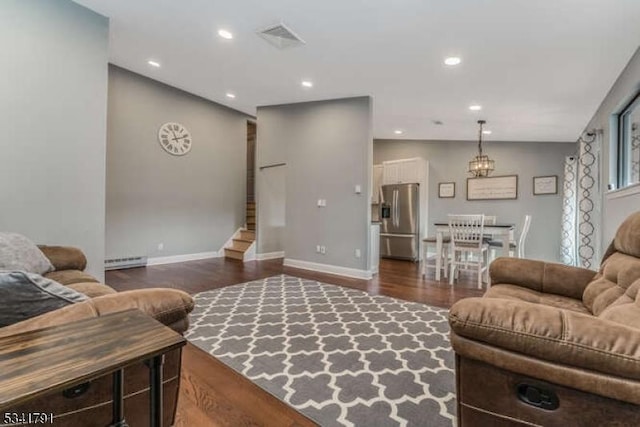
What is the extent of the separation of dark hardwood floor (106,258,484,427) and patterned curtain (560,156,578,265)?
237 centimetres

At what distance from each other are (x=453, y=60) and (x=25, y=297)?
3.73 metres

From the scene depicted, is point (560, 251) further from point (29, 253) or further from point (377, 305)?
point (29, 253)

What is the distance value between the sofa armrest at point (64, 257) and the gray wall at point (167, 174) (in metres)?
2.44

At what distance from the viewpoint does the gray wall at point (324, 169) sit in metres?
4.63

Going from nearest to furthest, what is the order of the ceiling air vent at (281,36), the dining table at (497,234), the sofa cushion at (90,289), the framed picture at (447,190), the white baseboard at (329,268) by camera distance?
1. the sofa cushion at (90,289)
2. the ceiling air vent at (281,36)
3. the dining table at (497,234)
4. the white baseboard at (329,268)
5. the framed picture at (447,190)

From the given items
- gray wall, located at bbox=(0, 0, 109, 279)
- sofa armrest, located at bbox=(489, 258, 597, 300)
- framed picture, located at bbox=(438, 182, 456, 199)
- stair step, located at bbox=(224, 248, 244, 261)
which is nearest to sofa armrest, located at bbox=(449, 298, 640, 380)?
sofa armrest, located at bbox=(489, 258, 597, 300)

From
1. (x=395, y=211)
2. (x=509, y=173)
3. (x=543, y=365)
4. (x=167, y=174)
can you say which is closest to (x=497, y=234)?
(x=395, y=211)

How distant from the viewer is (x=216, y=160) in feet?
20.5

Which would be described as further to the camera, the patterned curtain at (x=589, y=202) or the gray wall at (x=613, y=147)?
the patterned curtain at (x=589, y=202)

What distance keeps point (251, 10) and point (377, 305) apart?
310cm

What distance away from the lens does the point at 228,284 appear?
13.5 feet

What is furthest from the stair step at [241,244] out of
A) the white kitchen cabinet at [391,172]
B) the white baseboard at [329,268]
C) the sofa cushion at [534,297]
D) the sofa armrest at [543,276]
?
Answer: the sofa cushion at [534,297]

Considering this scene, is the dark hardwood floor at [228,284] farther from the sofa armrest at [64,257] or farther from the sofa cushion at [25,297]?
the sofa armrest at [64,257]

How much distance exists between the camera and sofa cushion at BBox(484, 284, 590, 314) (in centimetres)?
187
